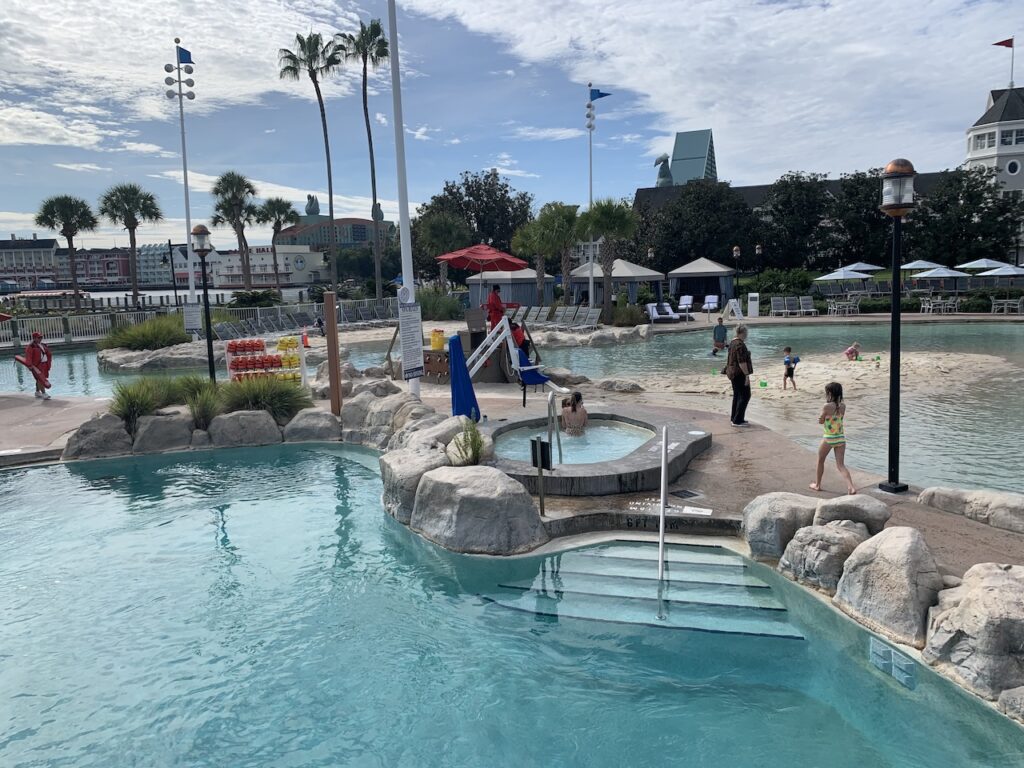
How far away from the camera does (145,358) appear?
2233cm

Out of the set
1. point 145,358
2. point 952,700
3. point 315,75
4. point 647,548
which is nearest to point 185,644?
point 647,548

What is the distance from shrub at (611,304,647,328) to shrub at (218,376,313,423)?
19.1m

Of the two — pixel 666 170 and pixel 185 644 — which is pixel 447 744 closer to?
pixel 185 644

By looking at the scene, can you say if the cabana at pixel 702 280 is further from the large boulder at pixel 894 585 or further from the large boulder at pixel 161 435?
the large boulder at pixel 894 585

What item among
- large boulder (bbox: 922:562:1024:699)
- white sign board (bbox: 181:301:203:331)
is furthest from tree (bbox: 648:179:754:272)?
large boulder (bbox: 922:562:1024:699)

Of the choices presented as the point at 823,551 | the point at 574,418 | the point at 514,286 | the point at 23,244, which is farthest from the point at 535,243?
the point at 23,244

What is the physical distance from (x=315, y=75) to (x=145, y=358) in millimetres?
23169

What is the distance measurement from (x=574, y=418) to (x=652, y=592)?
14.5ft

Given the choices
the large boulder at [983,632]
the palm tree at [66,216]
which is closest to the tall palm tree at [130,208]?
the palm tree at [66,216]

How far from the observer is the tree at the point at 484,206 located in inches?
2100

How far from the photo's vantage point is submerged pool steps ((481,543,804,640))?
217 inches

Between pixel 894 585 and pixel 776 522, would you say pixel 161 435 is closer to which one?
pixel 776 522

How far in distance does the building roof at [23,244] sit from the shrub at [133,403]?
159346mm

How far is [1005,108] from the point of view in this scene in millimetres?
56312
